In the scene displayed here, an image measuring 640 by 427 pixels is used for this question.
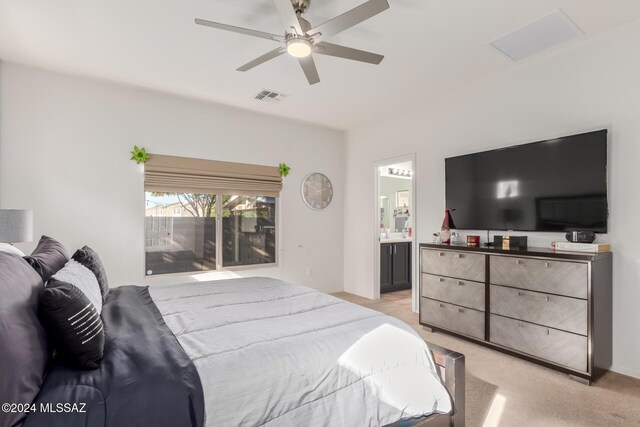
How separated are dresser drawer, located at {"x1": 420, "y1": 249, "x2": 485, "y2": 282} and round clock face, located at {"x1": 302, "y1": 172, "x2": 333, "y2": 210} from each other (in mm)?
2008

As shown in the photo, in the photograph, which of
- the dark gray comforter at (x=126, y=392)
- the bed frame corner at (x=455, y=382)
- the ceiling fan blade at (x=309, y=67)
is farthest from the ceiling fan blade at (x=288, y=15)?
the bed frame corner at (x=455, y=382)

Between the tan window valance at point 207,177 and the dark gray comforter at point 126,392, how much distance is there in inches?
114

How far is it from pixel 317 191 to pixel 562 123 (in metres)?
3.16

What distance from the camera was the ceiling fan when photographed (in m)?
1.88

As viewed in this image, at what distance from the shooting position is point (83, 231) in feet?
11.6

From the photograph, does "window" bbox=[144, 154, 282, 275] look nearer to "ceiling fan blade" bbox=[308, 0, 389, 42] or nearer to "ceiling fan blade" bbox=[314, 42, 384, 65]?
"ceiling fan blade" bbox=[314, 42, 384, 65]

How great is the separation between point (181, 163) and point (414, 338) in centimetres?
342

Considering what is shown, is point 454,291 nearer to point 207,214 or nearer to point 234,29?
point 234,29

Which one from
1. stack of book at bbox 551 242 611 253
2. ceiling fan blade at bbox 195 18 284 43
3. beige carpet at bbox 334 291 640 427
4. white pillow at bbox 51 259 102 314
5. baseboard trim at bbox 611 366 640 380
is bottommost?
beige carpet at bbox 334 291 640 427

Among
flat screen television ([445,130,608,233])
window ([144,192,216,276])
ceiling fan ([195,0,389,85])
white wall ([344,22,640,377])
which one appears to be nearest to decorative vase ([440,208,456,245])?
flat screen television ([445,130,608,233])

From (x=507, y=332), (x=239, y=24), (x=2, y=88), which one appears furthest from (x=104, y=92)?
(x=507, y=332)

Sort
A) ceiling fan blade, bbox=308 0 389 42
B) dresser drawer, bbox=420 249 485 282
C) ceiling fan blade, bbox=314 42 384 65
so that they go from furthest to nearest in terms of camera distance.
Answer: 1. dresser drawer, bbox=420 249 485 282
2. ceiling fan blade, bbox=314 42 384 65
3. ceiling fan blade, bbox=308 0 389 42

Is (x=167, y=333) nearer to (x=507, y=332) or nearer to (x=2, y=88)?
(x=507, y=332)

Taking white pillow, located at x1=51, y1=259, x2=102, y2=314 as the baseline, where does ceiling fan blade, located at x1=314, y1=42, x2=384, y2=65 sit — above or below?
above
